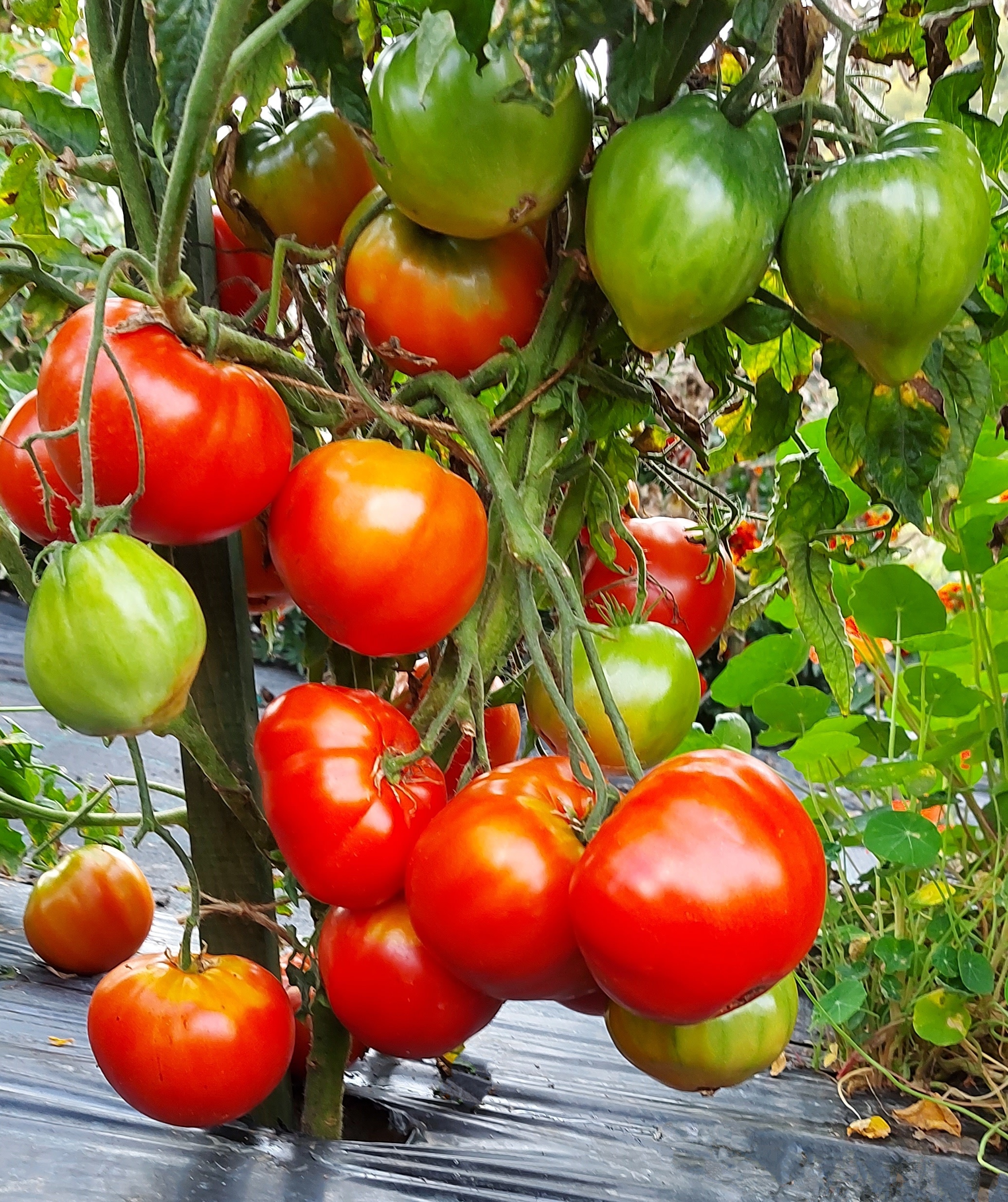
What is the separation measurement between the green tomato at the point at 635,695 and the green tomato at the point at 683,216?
19 cm

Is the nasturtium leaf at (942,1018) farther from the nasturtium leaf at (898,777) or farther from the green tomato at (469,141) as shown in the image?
the green tomato at (469,141)

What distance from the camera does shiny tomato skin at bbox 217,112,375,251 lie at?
579 millimetres

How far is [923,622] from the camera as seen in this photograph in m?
1.12

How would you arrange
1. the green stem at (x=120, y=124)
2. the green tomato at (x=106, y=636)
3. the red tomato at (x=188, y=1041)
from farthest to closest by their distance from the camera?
the red tomato at (x=188, y=1041) → the green stem at (x=120, y=124) → the green tomato at (x=106, y=636)

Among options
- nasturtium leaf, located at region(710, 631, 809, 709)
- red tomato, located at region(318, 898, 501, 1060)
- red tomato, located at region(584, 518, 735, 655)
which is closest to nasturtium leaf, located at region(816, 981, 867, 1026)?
nasturtium leaf, located at region(710, 631, 809, 709)

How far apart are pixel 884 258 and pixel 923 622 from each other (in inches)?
30.7

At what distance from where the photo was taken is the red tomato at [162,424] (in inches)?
17.1

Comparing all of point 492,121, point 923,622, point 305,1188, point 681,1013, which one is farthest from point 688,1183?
point 492,121

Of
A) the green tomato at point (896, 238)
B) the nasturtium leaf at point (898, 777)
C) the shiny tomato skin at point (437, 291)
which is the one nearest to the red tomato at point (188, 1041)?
the shiny tomato skin at point (437, 291)

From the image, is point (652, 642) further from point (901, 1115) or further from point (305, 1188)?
point (901, 1115)

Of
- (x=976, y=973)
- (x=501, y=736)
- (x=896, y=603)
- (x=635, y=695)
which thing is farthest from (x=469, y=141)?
(x=976, y=973)

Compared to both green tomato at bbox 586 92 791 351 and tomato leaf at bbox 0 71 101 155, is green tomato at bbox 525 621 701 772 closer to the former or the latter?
green tomato at bbox 586 92 791 351

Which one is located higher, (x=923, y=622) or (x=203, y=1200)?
(x=923, y=622)

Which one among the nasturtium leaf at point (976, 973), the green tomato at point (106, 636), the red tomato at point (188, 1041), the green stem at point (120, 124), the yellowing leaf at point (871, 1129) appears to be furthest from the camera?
the nasturtium leaf at point (976, 973)
